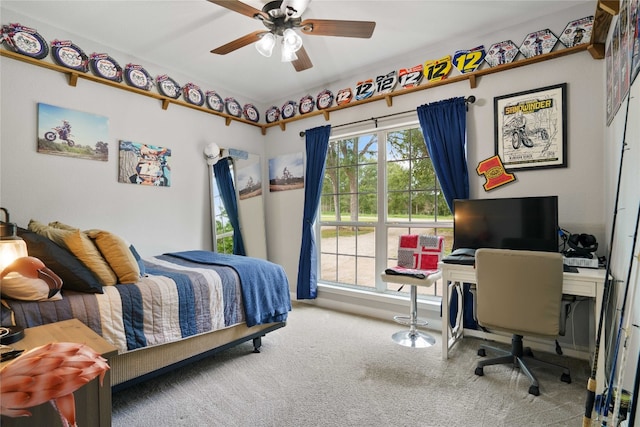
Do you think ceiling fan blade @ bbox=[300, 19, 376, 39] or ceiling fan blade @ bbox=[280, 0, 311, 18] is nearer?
ceiling fan blade @ bbox=[280, 0, 311, 18]

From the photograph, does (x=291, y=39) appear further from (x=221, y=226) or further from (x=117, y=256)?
(x=221, y=226)

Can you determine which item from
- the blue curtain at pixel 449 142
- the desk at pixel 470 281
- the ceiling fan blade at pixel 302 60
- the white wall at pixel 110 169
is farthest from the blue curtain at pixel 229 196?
the desk at pixel 470 281

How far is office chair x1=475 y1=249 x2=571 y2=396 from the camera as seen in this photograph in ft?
6.45

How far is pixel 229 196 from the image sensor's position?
159 inches

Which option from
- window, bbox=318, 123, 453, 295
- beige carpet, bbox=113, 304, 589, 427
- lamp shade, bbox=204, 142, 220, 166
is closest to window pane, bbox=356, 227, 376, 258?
window, bbox=318, 123, 453, 295

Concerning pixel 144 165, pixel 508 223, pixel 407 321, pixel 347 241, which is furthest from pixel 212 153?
pixel 508 223

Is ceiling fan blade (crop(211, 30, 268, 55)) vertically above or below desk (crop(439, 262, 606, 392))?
above

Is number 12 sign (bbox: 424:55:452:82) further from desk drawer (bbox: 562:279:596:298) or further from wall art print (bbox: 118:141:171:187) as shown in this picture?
wall art print (bbox: 118:141:171:187)

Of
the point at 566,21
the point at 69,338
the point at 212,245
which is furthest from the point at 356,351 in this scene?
the point at 566,21

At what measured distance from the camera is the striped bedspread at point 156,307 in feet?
5.42

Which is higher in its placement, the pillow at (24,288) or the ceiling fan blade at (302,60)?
the ceiling fan blade at (302,60)

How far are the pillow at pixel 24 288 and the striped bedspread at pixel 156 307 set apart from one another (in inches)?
1.1

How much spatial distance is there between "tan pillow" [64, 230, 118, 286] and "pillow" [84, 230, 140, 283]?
0.05 meters

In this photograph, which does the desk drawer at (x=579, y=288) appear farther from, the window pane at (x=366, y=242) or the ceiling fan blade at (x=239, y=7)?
the ceiling fan blade at (x=239, y=7)
